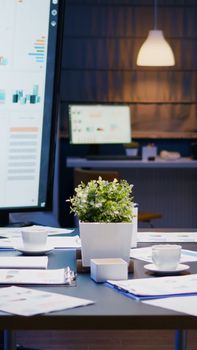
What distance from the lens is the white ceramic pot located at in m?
1.78

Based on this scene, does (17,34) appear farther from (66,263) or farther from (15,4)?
(66,263)

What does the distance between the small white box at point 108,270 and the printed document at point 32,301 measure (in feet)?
0.52

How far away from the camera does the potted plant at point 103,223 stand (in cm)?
178

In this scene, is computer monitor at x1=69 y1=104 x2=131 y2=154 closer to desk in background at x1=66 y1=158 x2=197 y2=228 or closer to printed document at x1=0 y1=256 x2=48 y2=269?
desk in background at x1=66 y1=158 x2=197 y2=228

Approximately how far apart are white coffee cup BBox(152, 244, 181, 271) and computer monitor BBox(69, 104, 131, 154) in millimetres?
5498

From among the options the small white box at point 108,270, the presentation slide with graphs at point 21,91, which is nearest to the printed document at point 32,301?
the small white box at point 108,270

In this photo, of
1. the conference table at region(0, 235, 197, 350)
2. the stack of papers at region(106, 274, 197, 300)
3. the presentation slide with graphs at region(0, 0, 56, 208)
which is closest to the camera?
the conference table at region(0, 235, 197, 350)

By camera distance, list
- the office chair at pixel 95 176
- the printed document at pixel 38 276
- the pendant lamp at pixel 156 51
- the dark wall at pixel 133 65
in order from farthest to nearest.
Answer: the dark wall at pixel 133 65, the pendant lamp at pixel 156 51, the office chair at pixel 95 176, the printed document at pixel 38 276

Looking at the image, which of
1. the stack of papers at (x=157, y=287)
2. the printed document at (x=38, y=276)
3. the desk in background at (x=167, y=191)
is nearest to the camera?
the stack of papers at (x=157, y=287)

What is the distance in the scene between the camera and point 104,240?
1784mm

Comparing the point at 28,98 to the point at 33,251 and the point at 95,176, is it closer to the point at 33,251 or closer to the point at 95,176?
the point at 33,251

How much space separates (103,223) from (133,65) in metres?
6.23

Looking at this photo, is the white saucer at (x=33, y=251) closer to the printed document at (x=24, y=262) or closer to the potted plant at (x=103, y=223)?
the printed document at (x=24, y=262)

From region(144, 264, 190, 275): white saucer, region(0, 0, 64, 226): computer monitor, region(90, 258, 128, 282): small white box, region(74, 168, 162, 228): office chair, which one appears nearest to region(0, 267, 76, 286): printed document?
region(90, 258, 128, 282): small white box
